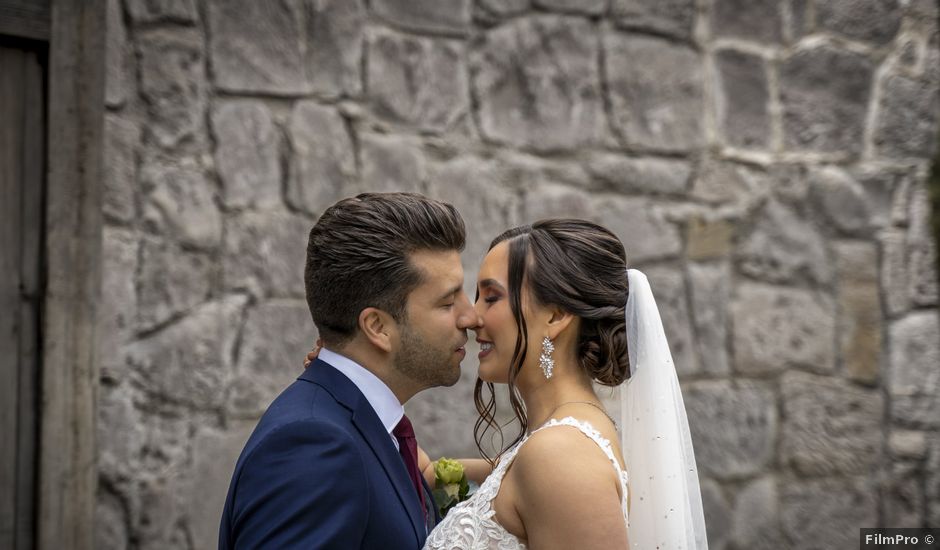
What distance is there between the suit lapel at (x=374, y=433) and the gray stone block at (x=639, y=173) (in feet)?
7.71

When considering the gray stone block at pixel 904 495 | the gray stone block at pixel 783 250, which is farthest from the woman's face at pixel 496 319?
the gray stone block at pixel 904 495

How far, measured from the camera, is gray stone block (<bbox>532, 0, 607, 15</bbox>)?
4.38 metres

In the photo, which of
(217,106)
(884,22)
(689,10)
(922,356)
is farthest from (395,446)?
(884,22)

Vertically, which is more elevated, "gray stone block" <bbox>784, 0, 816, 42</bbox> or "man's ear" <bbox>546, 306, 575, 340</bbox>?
"gray stone block" <bbox>784, 0, 816, 42</bbox>

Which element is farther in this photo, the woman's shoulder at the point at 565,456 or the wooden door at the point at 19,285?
the wooden door at the point at 19,285

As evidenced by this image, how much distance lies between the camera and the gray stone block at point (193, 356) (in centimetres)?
353

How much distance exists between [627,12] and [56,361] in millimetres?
2907

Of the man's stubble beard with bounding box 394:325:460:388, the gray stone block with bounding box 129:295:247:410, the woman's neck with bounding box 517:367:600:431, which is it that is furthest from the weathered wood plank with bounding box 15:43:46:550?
A: the woman's neck with bounding box 517:367:600:431

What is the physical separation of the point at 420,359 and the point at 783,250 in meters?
2.79

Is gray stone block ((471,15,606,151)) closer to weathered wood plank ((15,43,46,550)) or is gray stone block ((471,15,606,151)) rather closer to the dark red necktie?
weathered wood plank ((15,43,46,550))

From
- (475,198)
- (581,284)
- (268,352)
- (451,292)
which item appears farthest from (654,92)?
(451,292)

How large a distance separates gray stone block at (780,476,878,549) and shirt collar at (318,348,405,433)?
2.82m

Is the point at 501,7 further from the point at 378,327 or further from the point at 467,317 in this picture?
the point at 378,327

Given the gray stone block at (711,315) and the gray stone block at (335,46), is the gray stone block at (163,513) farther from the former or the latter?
the gray stone block at (711,315)
